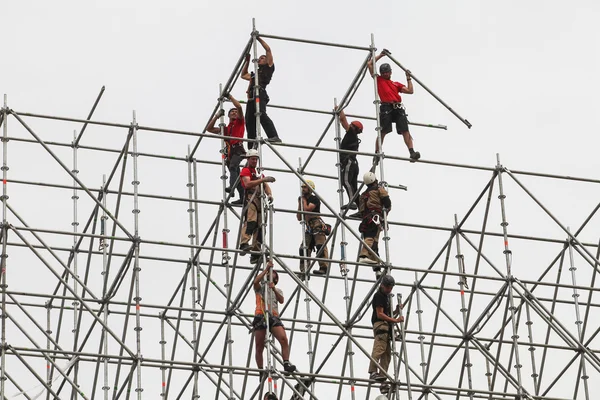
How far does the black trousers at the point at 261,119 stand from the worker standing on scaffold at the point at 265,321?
2.88m

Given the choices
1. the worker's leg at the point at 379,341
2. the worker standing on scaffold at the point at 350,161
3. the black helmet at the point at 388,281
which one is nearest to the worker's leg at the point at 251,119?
the worker standing on scaffold at the point at 350,161

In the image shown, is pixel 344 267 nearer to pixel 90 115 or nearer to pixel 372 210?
pixel 372 210

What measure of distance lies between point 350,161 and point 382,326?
14.1ft

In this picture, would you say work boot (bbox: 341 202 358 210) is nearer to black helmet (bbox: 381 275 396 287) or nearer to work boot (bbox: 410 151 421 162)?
work boot (bbox: 410 151 421 162)

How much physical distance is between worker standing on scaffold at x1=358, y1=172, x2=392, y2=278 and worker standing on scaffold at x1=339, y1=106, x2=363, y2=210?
5.66ft

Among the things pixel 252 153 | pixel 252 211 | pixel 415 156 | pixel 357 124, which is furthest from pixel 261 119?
pixel 415 156

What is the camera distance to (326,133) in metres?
40.5

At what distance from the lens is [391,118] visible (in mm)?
38344

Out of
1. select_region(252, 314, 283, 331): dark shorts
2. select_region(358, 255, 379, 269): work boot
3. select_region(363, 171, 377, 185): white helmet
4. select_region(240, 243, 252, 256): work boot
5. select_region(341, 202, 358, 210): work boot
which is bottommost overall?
select_region(252, 314, 283, 331): dark shorts

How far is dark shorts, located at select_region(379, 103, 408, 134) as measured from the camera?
38.2m

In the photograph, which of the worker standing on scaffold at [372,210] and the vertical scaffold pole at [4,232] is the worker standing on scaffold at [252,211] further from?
the vertical scaffold pole at [4,232]

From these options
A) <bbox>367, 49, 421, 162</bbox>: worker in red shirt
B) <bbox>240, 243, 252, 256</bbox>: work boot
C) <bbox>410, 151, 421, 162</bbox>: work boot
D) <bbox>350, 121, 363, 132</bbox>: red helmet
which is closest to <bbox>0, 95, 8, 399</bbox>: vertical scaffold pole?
<bbox>240, 243, 252, 256</bbox>: work boot

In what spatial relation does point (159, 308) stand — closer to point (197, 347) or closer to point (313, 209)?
point (197, 347)

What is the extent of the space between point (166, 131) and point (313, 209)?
4.76 meters
